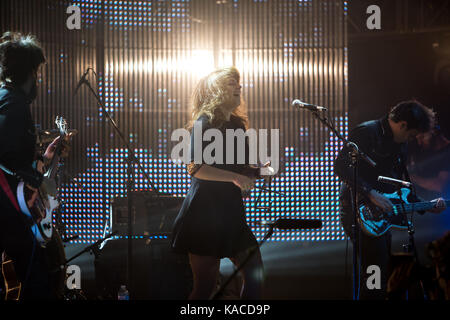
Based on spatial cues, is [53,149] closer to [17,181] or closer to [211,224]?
[17,181]

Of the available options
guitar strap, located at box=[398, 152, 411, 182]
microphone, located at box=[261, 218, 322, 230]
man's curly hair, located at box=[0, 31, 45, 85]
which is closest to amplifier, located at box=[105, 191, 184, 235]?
man's curly hair, located at box=[0, 31, 45, 85]

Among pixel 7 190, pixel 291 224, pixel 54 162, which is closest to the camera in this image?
pixel 291 224

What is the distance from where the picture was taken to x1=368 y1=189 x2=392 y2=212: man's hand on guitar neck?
16.2ft

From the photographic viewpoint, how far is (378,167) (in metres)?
5.01

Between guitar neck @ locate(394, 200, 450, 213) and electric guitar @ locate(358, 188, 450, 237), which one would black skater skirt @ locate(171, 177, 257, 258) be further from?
guitar neck @ locate(394, 200, 450, 213)

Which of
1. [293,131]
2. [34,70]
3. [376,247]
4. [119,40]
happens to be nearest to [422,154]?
[293,131]

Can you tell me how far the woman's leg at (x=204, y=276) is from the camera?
3133mm

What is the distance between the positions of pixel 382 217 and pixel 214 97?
241 centimetres

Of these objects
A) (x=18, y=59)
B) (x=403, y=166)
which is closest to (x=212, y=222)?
(x=18, y=59)

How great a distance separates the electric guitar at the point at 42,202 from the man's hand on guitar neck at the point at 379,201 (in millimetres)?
2857

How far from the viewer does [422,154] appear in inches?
269

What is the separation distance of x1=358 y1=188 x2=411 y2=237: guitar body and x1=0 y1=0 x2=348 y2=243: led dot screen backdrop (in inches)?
65.5

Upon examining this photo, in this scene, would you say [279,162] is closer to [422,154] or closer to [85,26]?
[422,154]
